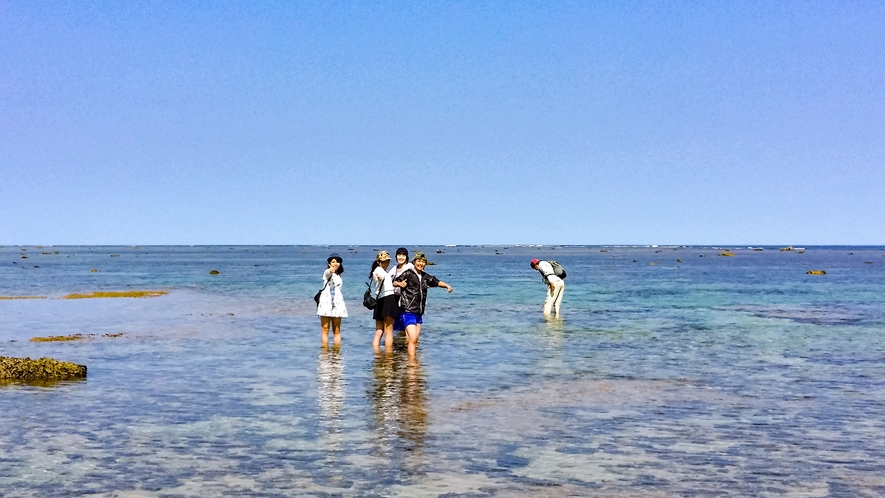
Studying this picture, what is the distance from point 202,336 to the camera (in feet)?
82.7

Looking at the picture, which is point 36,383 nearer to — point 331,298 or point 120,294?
point 331,298

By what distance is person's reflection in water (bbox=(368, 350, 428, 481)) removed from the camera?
10188 millimetres

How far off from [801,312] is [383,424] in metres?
27.7

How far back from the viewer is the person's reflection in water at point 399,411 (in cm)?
1019

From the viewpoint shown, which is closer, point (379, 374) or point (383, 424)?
point (383, 424)

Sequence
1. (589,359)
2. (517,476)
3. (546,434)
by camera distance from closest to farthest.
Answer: (517,476)
(546,434)
(589,359)

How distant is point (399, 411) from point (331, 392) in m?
2.15

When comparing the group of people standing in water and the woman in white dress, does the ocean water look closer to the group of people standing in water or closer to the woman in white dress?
the group of people standing in water

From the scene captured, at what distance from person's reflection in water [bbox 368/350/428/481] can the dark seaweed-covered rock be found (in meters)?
5.53

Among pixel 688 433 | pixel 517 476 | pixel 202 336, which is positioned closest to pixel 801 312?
pixel 202 336

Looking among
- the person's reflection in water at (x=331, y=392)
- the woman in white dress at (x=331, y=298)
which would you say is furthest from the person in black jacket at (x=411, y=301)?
the woman in white dress at (x=331, y=298)

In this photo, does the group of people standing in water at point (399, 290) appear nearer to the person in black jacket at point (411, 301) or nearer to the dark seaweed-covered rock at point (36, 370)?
the person in black jacket at point (411, 301)

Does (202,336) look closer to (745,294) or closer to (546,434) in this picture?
(546,434)

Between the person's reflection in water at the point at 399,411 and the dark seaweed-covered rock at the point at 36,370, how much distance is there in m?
5.53
